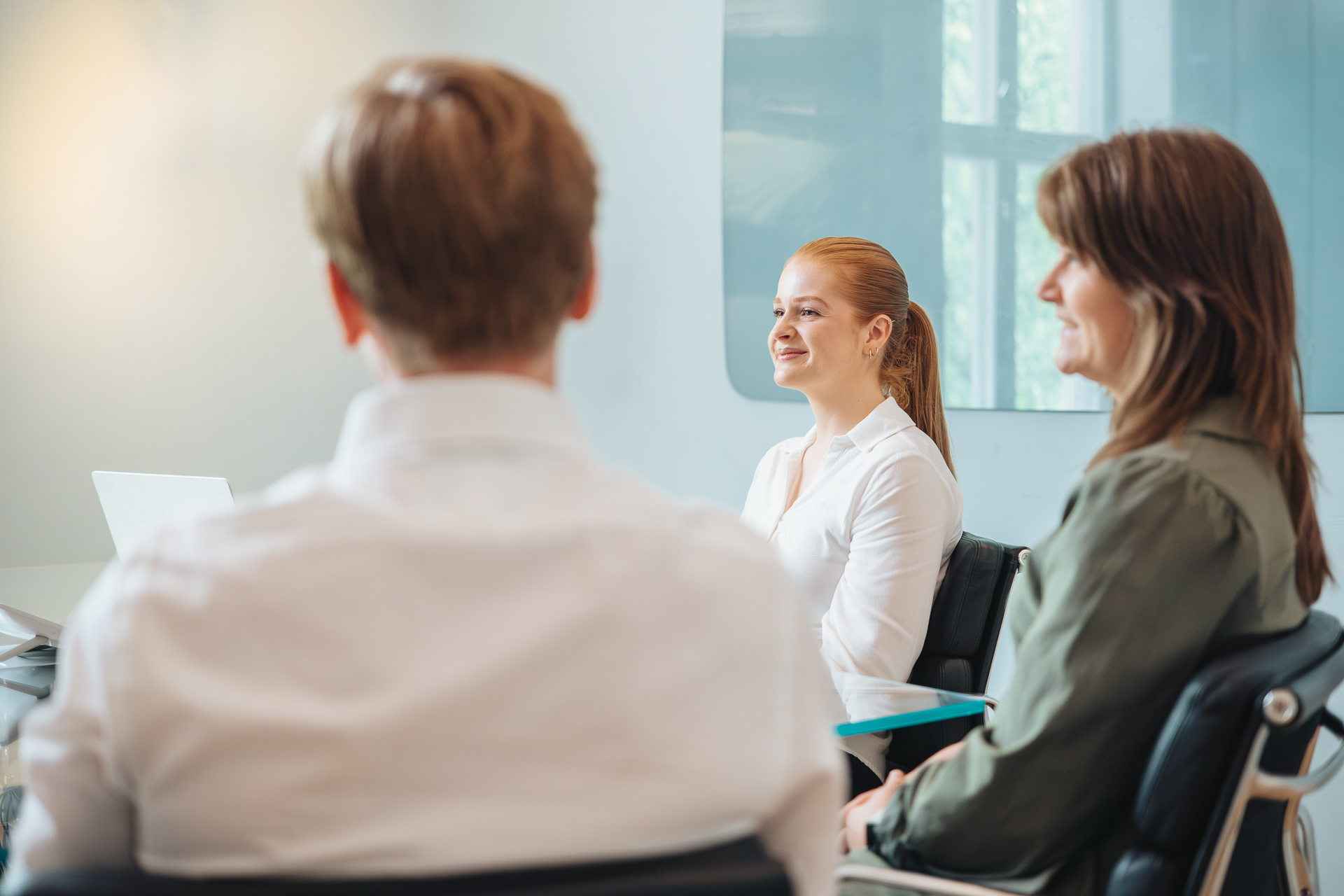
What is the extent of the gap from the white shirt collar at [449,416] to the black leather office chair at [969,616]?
4.27ft

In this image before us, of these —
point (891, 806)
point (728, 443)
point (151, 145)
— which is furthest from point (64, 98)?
point (891, 806)

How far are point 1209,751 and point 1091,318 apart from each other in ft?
1.53

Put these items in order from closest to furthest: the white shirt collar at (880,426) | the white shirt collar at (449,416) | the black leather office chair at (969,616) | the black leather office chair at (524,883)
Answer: the black leather office chair at (524,883), the white shirt collar at (449,416), the black leather office chair at (969,616), the white shirt collar at (880,426)

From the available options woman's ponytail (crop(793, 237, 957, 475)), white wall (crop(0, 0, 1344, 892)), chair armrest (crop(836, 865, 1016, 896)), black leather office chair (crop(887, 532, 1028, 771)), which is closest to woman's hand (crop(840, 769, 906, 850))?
chair armrest (crop(836, 865, 1016, 896))

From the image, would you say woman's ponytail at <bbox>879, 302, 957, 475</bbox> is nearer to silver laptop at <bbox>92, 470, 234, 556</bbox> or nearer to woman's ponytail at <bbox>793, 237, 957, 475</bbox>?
woman's ponytail at <bbox>793, 237, 957, 475</bbox>

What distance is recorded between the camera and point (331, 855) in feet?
1.98

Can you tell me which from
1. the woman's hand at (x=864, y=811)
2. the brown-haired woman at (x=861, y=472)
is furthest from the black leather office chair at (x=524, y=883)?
the brown-haired woman at (x=861, y=472)

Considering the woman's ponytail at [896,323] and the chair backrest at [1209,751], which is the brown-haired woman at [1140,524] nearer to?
the chair backrest at [1209,751]

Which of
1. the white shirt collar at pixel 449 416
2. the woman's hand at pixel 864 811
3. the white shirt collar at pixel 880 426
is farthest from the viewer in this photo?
the white shirt collar at pixel 880 426

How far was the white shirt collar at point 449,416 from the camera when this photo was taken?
68 centimetres

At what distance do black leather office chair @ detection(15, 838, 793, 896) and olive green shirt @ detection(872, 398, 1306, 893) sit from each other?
522mm

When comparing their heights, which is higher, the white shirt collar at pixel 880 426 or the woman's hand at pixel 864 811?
the white shirt collar at pixel 880 426

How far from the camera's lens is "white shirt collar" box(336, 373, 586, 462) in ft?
2.24

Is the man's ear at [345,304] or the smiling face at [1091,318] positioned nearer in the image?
the man's ear at [345,304]
